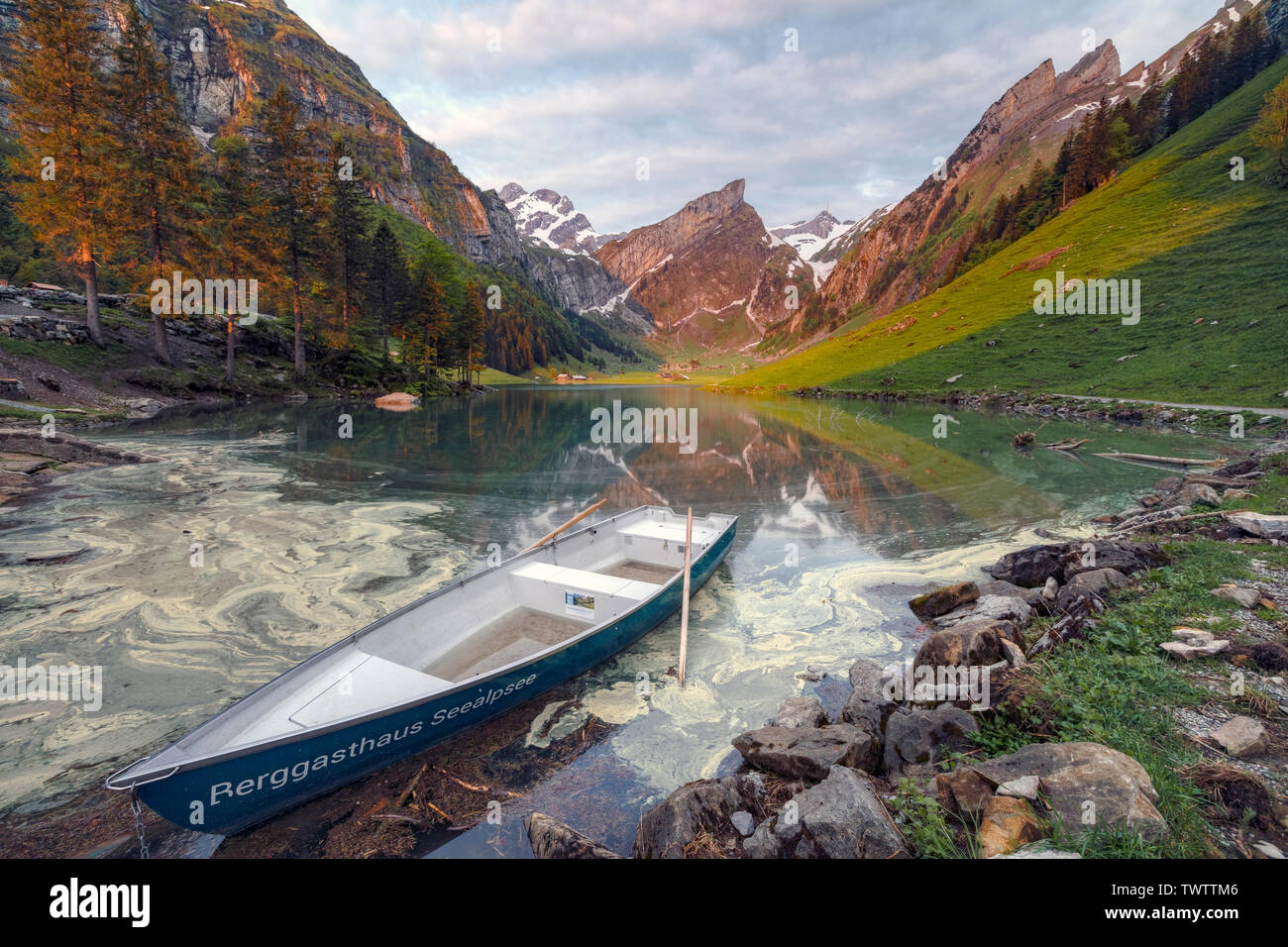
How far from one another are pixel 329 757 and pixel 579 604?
5.48 m

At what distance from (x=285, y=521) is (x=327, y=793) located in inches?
530

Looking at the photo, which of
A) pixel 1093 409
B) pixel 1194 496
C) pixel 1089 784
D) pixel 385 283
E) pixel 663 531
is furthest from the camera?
pixel 385 283

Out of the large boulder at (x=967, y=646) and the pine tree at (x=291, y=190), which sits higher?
the pine tree at (x=291, y=190)

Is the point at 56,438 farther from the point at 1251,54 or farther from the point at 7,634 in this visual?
the point at 1251,54

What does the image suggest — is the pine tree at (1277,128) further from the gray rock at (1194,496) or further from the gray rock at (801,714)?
the gray rock at (801,714)

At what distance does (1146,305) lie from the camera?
59281 millimetres

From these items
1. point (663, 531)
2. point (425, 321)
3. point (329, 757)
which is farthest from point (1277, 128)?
Answer: point (425, 321)

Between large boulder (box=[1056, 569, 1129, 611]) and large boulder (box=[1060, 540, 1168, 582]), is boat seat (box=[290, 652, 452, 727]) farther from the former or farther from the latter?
large boulder (box=[1060, 540, 1168, 582])

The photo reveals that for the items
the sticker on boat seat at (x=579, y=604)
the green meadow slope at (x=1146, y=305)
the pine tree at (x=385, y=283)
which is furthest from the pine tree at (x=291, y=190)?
the green meadow slope at (x=1146, y=305)

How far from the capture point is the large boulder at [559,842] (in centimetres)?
544
